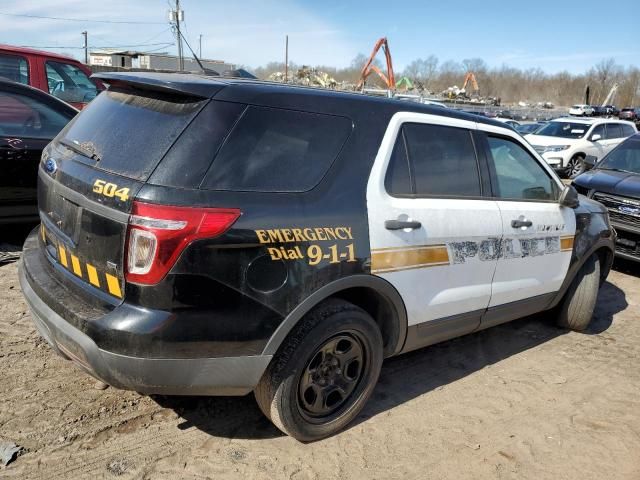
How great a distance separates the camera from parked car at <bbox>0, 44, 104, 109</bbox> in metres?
7.39

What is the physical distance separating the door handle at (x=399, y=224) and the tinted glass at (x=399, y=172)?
0.56 feet

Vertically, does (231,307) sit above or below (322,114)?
below

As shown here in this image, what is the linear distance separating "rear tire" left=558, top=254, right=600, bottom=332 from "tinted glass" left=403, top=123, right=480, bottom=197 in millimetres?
1752

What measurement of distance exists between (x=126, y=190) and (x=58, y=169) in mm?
740

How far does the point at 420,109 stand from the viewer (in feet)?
10.9

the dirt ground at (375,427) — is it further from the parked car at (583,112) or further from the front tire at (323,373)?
the parked car at (583,112)

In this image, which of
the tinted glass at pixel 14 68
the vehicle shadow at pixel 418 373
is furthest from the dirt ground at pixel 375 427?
the tinted glass at pixel 14 68

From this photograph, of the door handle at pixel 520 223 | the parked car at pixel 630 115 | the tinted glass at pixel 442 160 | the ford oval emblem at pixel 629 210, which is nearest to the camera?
the tinted glass at pixel 442 160

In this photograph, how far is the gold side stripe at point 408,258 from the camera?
113 inches

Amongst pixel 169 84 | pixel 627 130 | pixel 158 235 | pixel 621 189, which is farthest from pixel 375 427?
pixel 627 130

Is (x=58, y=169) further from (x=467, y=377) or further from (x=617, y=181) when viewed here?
(x=617, y=181)

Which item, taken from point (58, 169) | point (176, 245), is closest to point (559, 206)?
point (176, 245)

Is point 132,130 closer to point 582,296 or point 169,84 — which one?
point 169,84

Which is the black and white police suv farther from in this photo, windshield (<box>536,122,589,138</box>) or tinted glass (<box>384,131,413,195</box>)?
windshield (<box>536,122,589,138</box>)
